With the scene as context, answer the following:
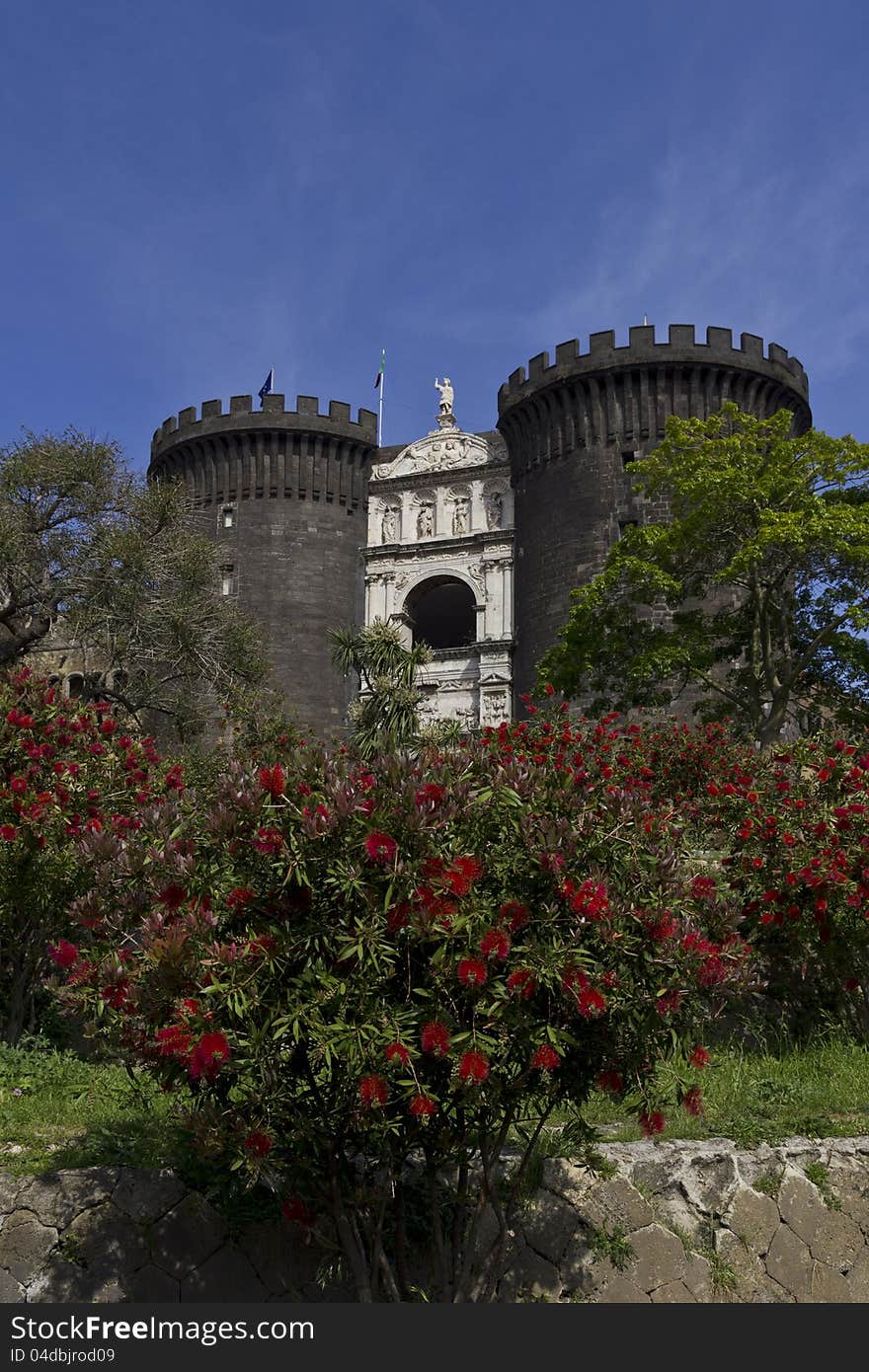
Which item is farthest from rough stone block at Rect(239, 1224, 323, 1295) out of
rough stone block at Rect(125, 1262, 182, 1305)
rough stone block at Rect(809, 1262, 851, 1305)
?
rough stone block at Rect(809, 1262, 851, 1305)

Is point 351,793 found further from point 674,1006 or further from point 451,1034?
point 674,1006

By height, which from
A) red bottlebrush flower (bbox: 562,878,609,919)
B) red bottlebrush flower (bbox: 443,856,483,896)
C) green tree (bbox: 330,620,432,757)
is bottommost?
red bottlebrush flower (bbox: 562,878,609,919)

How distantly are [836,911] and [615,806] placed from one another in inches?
178

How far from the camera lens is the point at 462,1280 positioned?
5.92 metres

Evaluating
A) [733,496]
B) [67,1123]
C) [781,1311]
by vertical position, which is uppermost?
[733,496]

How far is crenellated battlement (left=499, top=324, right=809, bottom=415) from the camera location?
3409cm

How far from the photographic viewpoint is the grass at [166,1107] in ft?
23.8

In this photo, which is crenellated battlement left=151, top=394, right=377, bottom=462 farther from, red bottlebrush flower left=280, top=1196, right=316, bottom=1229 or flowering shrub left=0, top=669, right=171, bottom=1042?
red bottlebrush flower left=280, top=1196, right=316, bottom=1229

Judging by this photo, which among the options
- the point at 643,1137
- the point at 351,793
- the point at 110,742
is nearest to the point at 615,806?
the point at 351,793

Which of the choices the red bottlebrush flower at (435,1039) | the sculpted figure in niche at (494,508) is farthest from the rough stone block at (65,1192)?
the sculpted figure in niche at (494,508)

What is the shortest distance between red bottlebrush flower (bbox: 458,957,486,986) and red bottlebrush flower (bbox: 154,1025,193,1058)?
119 centimetres

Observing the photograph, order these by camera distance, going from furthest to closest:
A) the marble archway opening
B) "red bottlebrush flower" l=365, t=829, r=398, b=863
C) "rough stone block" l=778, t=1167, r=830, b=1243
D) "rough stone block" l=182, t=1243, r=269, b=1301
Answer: the marble archway opening → "rough stone block" l=778, t=1167, r=830, b=1243 → "rough stone block" l=182, t=1243, r=269, b=1301 → "red bottlebrush flower" l=365, t=829, r=398, b=863

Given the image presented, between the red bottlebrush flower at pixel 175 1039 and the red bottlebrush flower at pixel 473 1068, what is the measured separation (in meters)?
1.16

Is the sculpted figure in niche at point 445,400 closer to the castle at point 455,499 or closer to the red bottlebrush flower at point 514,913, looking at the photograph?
the castle at point 455,499
